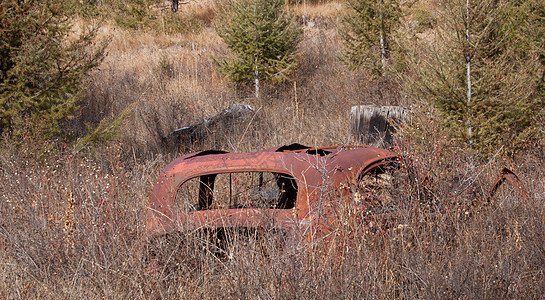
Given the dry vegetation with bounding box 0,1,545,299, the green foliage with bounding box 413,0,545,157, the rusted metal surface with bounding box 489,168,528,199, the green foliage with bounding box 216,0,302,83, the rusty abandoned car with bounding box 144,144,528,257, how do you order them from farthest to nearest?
the green foliage with bounding box 216,0,302,83, the green foliage with bounding box 413,0,545,157, the rusted metal surface with bounding box 489,168,528,199, the rusty abandoned car with bounding box 144,144,528,257, the dry vegetation with bounding box 0,1,545,299

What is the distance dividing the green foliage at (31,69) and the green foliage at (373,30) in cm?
621

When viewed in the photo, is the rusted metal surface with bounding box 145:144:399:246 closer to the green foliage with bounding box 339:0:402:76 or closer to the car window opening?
the car window opening

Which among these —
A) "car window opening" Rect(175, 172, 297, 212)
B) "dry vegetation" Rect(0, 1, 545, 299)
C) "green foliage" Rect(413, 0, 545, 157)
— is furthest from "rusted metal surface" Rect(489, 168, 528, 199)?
"green foliage" Rect(413, 0, 545, 157)

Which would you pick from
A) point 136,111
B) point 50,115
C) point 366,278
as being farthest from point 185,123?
point 366,278

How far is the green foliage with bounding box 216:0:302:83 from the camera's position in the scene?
10.9m

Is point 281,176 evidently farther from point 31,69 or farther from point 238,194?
point 31,69

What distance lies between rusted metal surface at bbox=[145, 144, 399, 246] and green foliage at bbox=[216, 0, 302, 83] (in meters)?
7.91

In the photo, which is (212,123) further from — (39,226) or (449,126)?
(39,226)

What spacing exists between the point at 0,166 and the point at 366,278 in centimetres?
479

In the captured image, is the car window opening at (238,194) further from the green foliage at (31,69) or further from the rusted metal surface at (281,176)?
the green foliage at (31,69)

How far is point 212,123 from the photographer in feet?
26.9

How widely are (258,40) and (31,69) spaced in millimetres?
5978

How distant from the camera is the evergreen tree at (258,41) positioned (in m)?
10.9

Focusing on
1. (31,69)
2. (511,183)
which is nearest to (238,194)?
(511,183)
